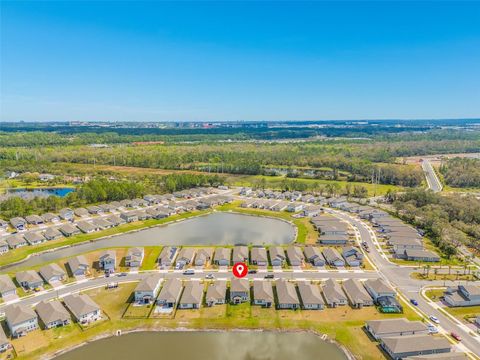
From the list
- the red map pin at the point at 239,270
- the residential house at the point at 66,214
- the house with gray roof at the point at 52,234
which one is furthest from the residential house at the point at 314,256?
the residential house at the point at 66,214

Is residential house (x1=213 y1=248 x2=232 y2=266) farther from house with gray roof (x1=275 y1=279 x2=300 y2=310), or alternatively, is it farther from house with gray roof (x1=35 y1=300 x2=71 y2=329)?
Result: house with gray roof (x1=35 y1=300 x2=71 y2=329)

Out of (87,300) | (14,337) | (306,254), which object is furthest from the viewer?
(306,254)

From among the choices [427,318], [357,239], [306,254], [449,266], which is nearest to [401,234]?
[357,239]

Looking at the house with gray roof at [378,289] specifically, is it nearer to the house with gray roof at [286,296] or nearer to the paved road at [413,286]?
the paved road at [413,286]

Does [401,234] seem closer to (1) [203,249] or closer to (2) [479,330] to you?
(2) [479,330]

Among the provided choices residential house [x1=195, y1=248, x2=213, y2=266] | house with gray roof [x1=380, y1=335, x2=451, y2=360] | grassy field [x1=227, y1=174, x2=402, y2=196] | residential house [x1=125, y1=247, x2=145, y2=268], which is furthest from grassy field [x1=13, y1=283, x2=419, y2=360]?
grassy field [x1=227, y1=174, x2=402, y2=196]

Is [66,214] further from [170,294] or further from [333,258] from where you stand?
[333,258]
